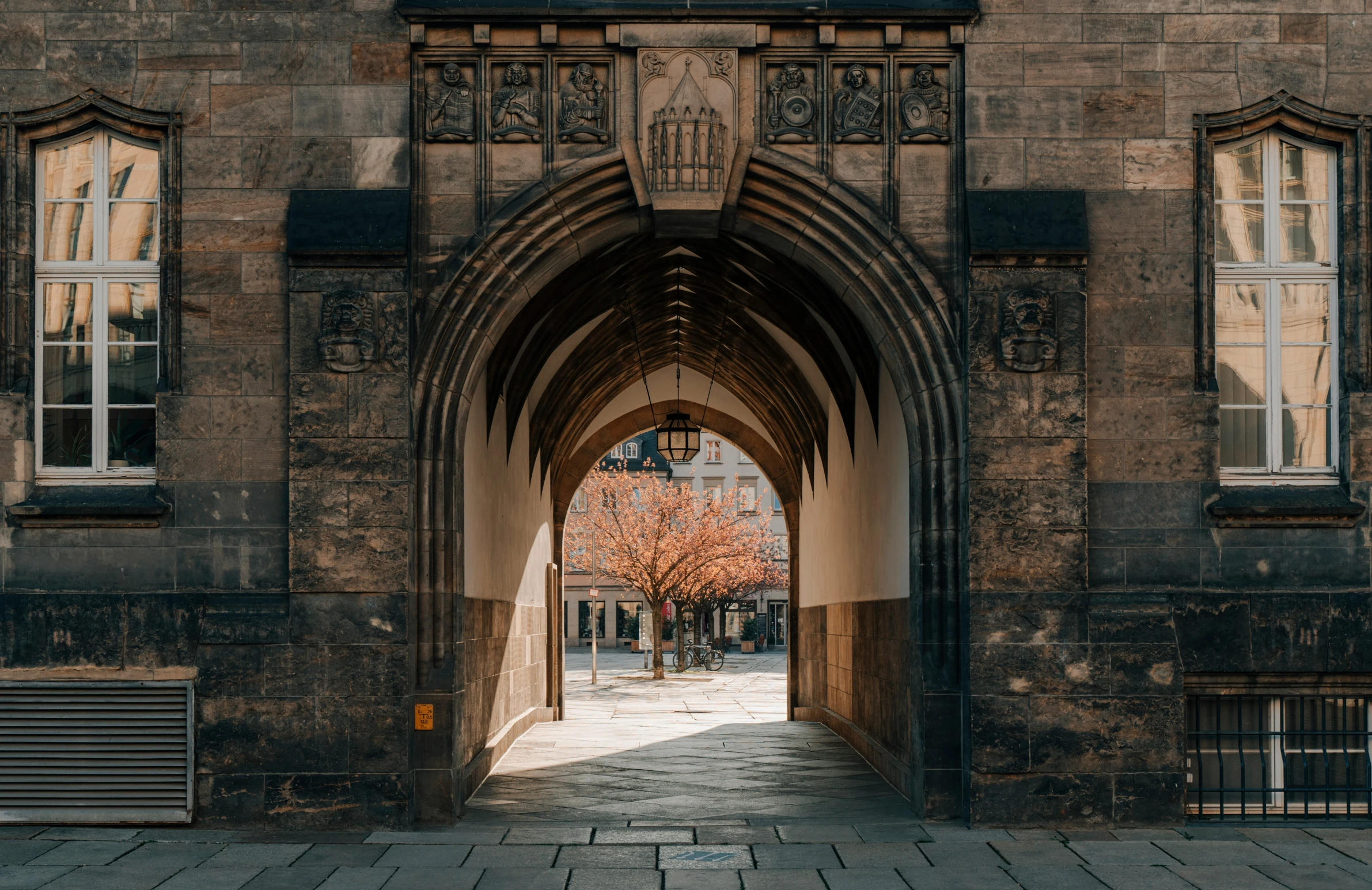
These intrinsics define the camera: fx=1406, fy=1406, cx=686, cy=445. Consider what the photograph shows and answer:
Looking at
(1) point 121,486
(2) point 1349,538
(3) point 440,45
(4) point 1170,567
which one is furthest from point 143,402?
(2) point 1349,538

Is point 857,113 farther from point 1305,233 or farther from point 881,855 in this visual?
point 881,855

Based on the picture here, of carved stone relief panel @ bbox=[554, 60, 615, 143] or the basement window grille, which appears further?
carved stone relief panel @ bbox=[554, 60, 615, 143]

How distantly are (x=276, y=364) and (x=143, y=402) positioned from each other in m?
1.02

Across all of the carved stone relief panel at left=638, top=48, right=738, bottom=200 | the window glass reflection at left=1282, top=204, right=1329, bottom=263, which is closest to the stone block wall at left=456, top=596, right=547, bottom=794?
the carved stone relief panel at left=638, top=48, right=738, bottom=200

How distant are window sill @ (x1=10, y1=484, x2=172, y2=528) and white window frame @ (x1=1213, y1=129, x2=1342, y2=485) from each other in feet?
23.2

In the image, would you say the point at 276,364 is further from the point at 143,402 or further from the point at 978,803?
the point at 978,803

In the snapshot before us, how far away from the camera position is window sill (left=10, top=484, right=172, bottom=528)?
9.03 m

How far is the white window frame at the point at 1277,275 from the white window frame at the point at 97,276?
7.22 m

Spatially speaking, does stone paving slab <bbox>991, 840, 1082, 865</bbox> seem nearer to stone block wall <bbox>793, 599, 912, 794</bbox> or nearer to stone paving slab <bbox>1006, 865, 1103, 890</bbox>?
stone paving slab <bbox>1006, 865, 1103, 890</bbox>

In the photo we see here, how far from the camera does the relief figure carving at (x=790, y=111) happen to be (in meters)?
9.41

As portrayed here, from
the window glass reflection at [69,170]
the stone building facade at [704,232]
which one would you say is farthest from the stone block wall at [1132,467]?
the window glass reflection at [69,170]

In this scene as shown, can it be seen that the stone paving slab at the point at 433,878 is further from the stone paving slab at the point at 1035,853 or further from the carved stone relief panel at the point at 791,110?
the carved stone relief panel at the point at 791,110

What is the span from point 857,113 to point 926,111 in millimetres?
460

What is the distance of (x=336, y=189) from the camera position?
922 centimetres
